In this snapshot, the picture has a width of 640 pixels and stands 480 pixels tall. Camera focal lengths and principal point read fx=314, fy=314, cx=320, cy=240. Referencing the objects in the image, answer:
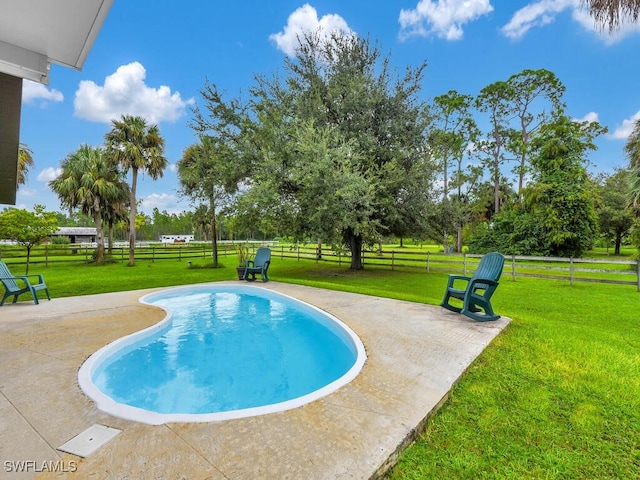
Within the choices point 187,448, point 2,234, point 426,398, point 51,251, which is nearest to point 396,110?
point 426,398

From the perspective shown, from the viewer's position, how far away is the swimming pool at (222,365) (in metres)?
3.03

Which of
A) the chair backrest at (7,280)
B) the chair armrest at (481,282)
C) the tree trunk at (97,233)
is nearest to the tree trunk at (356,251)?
the chair armrest at (481,282)

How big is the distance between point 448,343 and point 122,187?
69.2 ft

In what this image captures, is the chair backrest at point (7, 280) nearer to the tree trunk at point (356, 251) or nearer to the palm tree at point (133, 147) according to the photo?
the tree trunk at point (356, 251)

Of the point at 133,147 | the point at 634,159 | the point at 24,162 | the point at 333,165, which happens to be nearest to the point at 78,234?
the point at 133,147

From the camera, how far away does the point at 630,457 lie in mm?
2068

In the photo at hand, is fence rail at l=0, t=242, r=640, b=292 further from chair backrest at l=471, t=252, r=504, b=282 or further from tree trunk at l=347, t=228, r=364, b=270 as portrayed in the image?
chair backrest at l=471, t=252, r=504, b=282

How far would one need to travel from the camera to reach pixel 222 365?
A: 436 cm

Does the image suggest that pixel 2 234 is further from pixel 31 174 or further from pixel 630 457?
pixel 630 457

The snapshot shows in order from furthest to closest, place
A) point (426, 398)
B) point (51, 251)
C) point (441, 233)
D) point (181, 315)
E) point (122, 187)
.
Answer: point (51, 251), point (122, 187), point (441, 233), point (181, 315), point (426, 398)

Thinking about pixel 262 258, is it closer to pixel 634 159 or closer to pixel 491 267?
pixel 491 267

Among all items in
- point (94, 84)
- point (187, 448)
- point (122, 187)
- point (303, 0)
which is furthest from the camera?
point (122, 187)

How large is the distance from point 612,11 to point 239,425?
6022 mm

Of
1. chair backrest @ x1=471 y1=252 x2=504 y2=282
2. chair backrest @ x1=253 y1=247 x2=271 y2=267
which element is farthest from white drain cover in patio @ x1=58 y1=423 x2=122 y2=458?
chair backrest @ x1=253 y1=247 x2=271 y2=267
